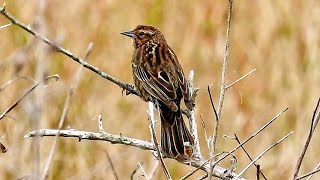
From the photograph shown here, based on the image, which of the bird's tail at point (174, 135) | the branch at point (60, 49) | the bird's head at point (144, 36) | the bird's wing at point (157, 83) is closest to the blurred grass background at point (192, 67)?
the bird's head at point (144, 36)

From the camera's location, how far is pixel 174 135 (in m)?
4.04

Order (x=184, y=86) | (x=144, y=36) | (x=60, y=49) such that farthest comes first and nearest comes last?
(x=144, y=36)
(x=184, y=86)
(x=60, y=49)

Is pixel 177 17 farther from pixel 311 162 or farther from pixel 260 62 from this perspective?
pixel 311 162

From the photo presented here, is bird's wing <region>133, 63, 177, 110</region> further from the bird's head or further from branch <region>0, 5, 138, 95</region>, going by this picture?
the bird's head

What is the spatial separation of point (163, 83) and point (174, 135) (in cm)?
55

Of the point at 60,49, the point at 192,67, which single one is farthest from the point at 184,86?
the point at 192,67

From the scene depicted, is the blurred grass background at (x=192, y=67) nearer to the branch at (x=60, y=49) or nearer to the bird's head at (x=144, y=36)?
the bird's head at (x=144, y=36)

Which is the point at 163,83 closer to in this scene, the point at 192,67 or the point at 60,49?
the point at 60,49

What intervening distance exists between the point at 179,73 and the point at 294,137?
1.84 metres

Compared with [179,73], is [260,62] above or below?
above

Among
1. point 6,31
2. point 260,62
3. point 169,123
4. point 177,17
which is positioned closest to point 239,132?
point 260,62

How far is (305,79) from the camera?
265 inches

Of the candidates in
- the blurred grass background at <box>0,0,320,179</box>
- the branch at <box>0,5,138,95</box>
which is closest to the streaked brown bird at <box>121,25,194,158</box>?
the branch at <box>0,5,138,95</box>

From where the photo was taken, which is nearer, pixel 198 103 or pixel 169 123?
pixel 169 123
